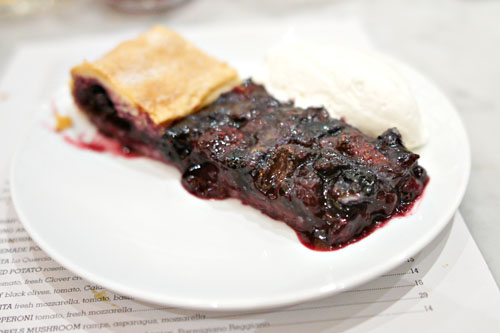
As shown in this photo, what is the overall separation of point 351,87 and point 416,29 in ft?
5.67

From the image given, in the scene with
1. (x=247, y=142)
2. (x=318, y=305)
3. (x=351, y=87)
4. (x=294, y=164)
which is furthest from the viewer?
(x=351, y=87)

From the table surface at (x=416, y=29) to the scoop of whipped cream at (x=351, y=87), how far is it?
19.5 inches

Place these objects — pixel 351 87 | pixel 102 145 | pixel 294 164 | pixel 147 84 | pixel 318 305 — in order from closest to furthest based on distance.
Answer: pixel 318 305
pixel 294 164
pixel 351 87
pixel 147 84
pixel 102 145

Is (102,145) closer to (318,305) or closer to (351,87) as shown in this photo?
(351,87)

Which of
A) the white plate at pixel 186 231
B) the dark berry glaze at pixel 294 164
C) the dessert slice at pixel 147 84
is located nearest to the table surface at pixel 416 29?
the white plate at pixel 186 231

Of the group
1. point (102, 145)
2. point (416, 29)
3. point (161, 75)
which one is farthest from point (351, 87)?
point (416, 29)

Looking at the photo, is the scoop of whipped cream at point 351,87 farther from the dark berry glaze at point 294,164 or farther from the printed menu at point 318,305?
the printed menu at point 318,305

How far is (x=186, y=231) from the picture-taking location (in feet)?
5.89

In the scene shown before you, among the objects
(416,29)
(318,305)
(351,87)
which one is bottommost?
(318,305)

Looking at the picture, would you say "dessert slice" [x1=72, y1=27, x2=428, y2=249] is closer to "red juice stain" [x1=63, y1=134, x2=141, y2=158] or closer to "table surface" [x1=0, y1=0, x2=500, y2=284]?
"red juice stain" [x1=63, y1=134, x2=141, y2=158]

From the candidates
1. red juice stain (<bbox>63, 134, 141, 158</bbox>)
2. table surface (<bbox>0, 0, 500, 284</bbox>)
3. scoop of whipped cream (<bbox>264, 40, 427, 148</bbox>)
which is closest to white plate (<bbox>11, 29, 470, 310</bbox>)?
red juice stain (<bbox>63, 134, 141, 158</bbox>)

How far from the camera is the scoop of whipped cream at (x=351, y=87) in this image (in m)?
A: 1.98

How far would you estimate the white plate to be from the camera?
1.49 metres

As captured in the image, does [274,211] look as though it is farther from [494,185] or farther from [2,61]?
[2,61]
